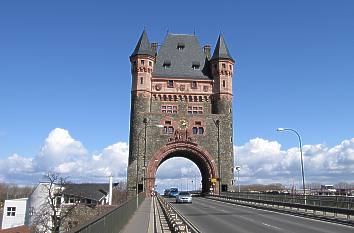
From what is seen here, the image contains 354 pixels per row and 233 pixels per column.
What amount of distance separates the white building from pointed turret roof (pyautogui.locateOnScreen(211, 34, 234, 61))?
43636mm

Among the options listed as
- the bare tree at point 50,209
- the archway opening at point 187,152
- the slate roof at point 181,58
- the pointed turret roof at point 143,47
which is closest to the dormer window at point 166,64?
the slate roof at point 181,58

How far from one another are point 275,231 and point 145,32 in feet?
201

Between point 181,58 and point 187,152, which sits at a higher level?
point 181,58

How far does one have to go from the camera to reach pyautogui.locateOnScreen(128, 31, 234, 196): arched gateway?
67688mm

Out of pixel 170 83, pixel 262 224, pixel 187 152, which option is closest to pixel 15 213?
pixel 187 152

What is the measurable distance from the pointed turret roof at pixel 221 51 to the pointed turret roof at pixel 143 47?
11657 mm

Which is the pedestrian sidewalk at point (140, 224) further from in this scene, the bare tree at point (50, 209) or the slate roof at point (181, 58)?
the slate roof at point (181, 58)

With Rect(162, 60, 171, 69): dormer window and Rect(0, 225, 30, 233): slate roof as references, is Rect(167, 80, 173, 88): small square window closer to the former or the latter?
Rect(162, 60, 171, 69): dormer window

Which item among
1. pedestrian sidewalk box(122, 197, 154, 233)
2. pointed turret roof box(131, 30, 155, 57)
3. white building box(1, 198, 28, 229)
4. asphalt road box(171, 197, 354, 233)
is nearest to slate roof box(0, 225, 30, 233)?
white building box(1, 198, 28, 229)

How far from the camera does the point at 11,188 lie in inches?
6575

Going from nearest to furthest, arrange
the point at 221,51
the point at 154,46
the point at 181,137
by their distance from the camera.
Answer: the point at 181,137, the point at 221,51, the point at 154,46

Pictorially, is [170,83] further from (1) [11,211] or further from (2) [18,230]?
(1) [11,211]

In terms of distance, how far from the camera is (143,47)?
71.4 metres

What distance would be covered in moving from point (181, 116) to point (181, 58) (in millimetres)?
13297
